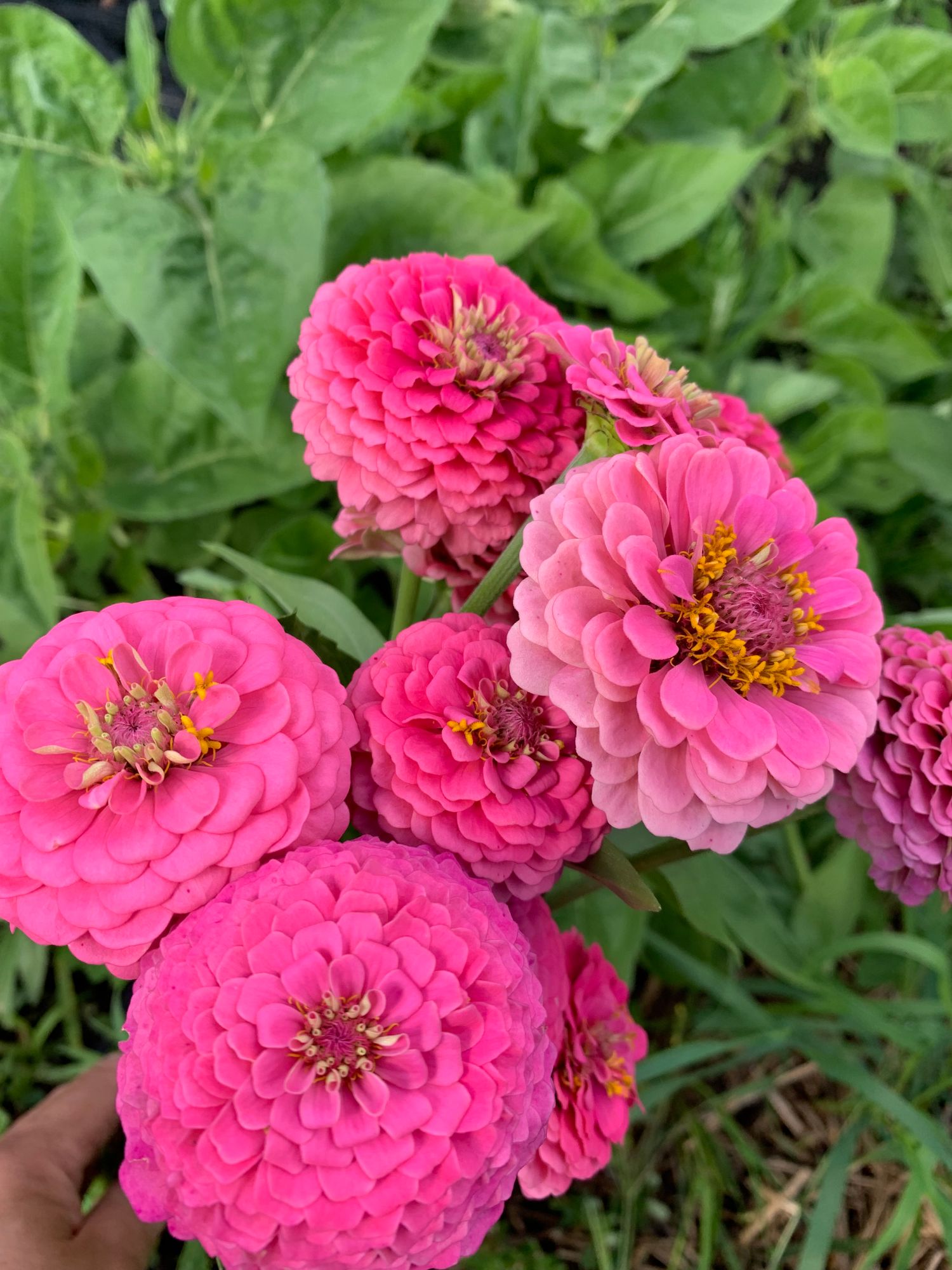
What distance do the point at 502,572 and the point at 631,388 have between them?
0.34 feet

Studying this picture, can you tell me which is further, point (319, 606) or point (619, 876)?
point (319, 606)

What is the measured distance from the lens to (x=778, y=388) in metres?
1.05

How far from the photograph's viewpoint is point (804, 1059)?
3.23ft

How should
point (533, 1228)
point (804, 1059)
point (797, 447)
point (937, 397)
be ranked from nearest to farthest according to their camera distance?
point (533, 1228) < point (804, 1059) < point (797, 447) < point (937, 397)

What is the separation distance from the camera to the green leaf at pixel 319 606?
1.74 feet

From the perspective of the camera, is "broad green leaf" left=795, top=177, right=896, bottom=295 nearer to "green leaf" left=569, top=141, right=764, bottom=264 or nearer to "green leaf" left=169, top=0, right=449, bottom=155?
"green leaf" left=569, top=141, right=764, bottom=264

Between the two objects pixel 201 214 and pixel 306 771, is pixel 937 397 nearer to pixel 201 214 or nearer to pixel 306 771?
pixel 201 214

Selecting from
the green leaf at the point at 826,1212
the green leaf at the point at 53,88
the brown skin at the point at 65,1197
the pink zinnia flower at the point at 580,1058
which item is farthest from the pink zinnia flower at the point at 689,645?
the green leaf at the point at 53,88

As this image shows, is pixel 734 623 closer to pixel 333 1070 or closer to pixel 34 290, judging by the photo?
pixel 333 1070

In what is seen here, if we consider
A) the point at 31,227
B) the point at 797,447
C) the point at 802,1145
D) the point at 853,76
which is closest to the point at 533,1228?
the point at 802,1145

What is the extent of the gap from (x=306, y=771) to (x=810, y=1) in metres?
1.24

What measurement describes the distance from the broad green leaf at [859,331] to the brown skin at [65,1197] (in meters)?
1.11

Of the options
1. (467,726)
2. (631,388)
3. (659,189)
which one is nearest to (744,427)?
(631,388)

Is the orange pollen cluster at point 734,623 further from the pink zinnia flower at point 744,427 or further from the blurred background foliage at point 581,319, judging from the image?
the blurred background foliage at point 581,319
